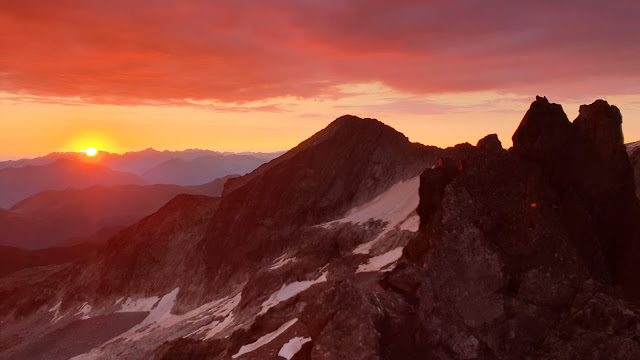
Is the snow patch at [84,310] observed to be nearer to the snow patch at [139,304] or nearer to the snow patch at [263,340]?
the snow patch at [139,304]

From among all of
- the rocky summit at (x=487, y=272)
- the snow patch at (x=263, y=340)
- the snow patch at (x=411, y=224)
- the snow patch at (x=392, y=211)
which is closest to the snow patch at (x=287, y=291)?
the rocky summit at (x=487, y=272)

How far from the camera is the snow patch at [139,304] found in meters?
90.2

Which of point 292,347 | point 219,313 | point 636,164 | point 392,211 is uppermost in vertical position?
point 636,164

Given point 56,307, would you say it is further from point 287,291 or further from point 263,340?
point 263,340

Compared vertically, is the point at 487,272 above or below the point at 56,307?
above

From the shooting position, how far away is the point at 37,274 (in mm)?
130375

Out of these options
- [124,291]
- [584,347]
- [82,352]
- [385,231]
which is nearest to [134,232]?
[124,291]

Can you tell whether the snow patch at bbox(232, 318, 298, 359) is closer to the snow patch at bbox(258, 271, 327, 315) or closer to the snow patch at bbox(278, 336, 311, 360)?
the snow patch at bbox(278, 336, 311, 360)

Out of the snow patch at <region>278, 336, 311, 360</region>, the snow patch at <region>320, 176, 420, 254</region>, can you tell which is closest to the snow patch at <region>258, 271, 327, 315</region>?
the snow patch at <region>320, 176, 420, 254</region>

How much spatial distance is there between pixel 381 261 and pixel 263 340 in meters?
15.6

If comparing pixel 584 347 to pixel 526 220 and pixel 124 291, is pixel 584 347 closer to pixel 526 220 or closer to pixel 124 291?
pixel 526 220

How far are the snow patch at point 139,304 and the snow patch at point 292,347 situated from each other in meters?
60.0

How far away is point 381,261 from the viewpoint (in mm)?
51812

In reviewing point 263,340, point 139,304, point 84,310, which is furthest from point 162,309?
point 263,340
